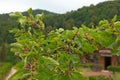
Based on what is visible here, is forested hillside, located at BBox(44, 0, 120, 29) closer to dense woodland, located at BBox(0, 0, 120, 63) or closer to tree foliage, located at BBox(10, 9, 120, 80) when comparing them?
dense woodland, located at BBox(0, 0, 120, 63)

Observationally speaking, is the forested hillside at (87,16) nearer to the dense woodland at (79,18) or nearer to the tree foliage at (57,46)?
the dense woodland at (79,18)

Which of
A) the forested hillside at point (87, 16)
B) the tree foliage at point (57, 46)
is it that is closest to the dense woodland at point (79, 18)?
the forested hillside at point (87, 16)

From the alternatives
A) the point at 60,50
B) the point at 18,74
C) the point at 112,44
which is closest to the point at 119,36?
the point at 112,44

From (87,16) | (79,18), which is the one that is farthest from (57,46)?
(79,18)

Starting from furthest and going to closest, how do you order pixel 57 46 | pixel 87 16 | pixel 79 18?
pixel 79 18 < pixel 87 16 < pixel 57 46

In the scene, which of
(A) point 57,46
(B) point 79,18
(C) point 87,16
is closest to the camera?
(A) point 57,46

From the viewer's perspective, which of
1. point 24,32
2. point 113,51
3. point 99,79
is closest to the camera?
point 113,51

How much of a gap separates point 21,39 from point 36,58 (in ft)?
0.64

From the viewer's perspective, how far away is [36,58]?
1.82m

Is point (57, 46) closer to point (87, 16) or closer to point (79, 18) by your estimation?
point (87, 16)

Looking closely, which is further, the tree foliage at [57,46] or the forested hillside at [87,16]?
the forested hillside at [87,16]

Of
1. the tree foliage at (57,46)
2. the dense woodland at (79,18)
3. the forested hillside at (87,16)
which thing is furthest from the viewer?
the dense woodland at (79,18)

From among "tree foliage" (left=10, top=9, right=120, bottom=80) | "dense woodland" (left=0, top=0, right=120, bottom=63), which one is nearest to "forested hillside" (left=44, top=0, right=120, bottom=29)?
"dense woodland" (left=0, top=0, right=120, bottom=63)

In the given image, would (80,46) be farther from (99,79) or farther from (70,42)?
(99,79)
